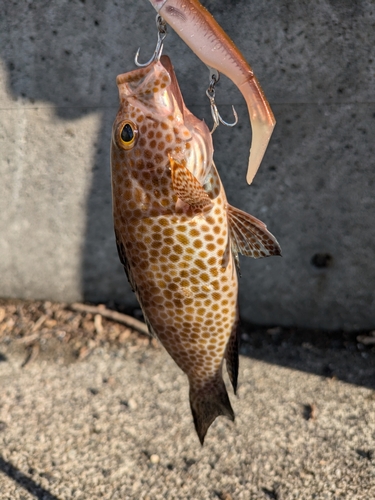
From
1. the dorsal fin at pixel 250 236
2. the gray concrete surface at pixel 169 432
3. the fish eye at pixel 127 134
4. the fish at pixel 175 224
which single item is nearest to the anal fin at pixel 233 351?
the fish at pixel 175 224

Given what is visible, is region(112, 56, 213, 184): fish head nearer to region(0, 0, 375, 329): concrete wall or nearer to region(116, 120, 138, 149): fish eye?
region(116, 120, 138, 149): fish eye

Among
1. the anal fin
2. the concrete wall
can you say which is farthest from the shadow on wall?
the anal fin

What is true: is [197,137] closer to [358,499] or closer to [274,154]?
[274,154]

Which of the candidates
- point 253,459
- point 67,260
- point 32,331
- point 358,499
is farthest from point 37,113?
point 358,499

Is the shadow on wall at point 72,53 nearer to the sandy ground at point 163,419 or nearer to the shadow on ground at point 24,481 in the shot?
the sandy ground at point 163,419

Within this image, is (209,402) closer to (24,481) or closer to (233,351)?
(233,351)

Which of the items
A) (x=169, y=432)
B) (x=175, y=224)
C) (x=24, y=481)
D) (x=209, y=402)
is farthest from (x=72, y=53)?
(x=24, y=481)
